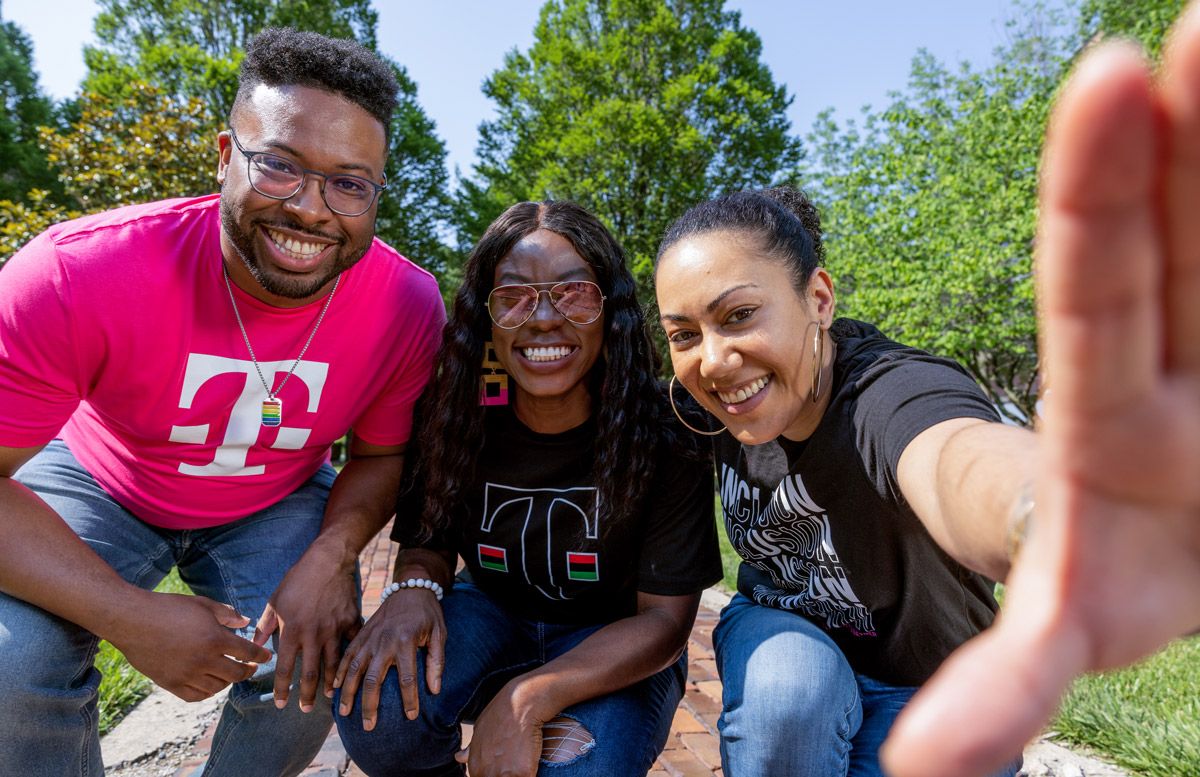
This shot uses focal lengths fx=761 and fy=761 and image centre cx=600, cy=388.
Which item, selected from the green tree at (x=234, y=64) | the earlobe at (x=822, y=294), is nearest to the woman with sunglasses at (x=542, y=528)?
the earlobe at (x=822, y=294)

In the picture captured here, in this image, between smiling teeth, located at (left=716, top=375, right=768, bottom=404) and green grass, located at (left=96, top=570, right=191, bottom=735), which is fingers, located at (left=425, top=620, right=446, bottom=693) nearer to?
smiling teeth, located at (left=716, top=375, right=768, bottom=404)

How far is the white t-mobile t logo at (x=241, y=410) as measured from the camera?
2.31 metres

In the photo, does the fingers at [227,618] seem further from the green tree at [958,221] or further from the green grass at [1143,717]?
the green tree at [958,221]

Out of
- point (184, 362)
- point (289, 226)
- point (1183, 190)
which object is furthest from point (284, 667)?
point (1183, 190)

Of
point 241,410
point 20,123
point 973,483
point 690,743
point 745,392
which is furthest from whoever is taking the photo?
point 20,123

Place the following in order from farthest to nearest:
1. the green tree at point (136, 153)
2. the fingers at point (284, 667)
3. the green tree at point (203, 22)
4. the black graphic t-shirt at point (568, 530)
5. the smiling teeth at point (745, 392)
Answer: the green tree at point (203, 22)
the green tree at point (136, 153)
the black graphic t-shirt at point (568, 530)
the fingers at point (284, 667)
the smiling teeth at point (745, 392)

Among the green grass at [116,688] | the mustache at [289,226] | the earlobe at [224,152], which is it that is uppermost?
the earlobe at [224,152]

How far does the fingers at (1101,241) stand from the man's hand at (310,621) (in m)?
1.99

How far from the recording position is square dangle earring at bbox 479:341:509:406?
250 cm

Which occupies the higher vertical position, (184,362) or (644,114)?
(644,114)

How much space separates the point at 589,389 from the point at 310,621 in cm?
109

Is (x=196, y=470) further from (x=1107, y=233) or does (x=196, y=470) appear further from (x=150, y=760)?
(x=1107, y=233)

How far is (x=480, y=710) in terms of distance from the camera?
87.8 inches

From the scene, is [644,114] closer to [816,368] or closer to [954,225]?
[954,225]
